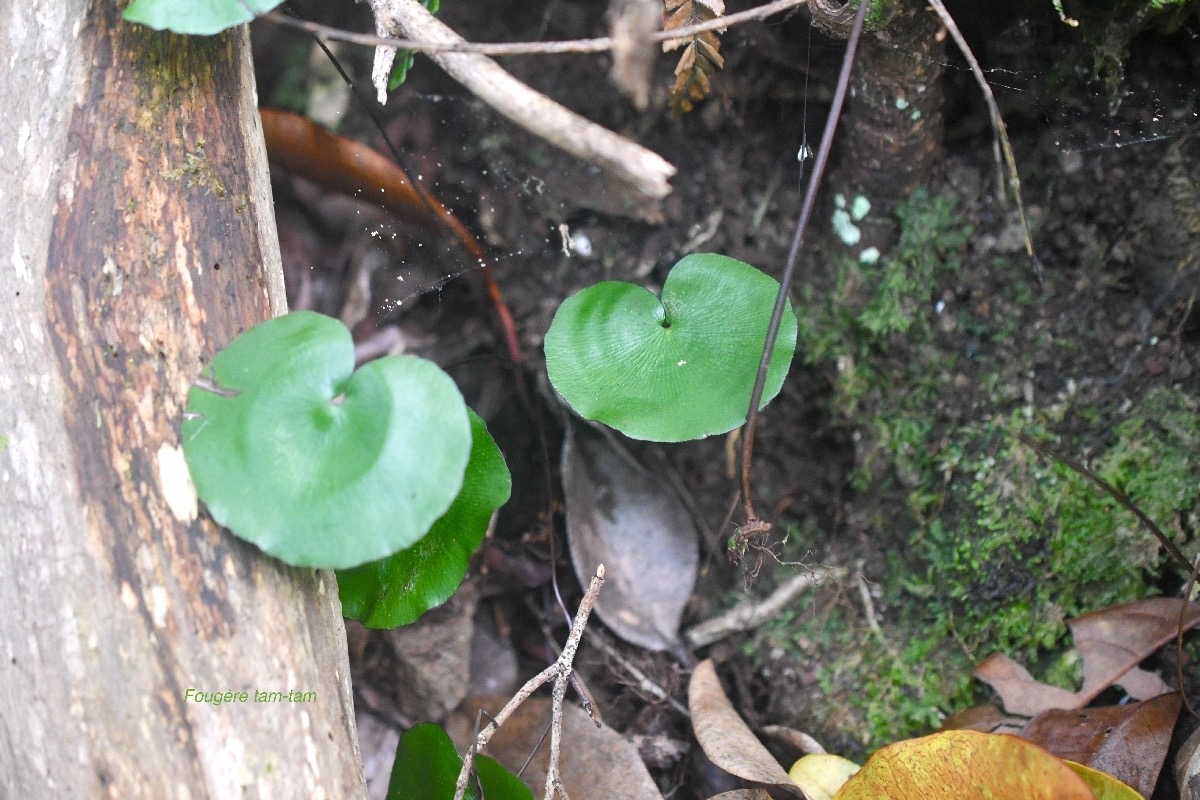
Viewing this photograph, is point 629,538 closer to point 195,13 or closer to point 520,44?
point 520,44

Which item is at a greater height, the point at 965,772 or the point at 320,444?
the point at 320,444

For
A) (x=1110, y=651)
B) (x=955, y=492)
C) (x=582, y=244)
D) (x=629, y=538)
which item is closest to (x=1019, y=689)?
(x=1110, y=651)

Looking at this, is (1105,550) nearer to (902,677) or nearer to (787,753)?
(902,677)

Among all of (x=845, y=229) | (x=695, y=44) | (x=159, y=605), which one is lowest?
(x=159, y=605)

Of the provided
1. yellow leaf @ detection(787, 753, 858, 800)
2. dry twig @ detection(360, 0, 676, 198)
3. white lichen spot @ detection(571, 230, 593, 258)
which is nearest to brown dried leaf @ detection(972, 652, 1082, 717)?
yellow leaf @ detection(787, 753, 858, 800)

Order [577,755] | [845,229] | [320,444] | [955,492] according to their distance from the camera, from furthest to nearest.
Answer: [845,229] < [955,492] < [577,755] < [320,444]

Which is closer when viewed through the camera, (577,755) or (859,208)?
(577,755)

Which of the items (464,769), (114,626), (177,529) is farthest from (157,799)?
(464,769)

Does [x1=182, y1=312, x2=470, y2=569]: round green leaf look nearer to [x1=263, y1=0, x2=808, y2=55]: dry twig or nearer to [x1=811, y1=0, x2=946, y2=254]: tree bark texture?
[x1=263, y1=0, x2=808, y2=55]: dry twig
